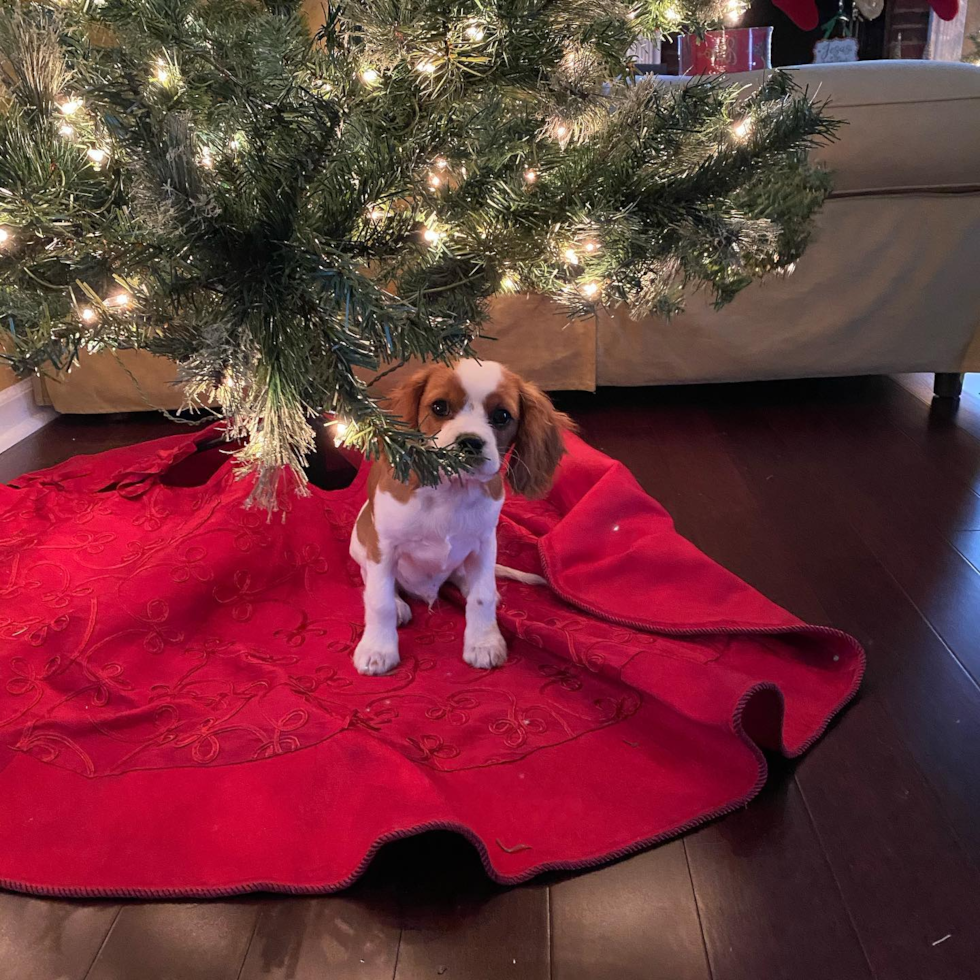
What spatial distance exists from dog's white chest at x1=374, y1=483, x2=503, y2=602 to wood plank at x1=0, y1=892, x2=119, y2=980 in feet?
2.20

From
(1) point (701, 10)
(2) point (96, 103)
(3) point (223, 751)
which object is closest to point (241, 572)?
(3) point (223, 751)

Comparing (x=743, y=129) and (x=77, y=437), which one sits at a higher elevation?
(x=743, y=129)

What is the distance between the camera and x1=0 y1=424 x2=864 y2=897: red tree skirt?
1138mm

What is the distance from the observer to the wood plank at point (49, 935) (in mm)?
990

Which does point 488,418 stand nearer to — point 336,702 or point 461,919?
point 336,702

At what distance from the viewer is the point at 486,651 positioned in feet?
4.94

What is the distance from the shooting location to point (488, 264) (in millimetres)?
1334

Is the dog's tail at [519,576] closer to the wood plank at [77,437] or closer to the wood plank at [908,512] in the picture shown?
the wood plank at [908,512]

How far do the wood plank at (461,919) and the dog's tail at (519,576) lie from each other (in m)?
0.69

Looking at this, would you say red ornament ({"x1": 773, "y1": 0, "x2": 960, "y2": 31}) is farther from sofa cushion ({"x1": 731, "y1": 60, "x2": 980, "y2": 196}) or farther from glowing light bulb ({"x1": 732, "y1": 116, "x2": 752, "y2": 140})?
sofa cushion ({"x1": 731, "y1": 60, "x2": 980, "y2": 196})

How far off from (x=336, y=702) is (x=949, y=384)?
243cm

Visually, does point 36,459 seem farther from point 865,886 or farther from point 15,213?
point 865,886

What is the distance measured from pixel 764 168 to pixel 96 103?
Result: 99 cm

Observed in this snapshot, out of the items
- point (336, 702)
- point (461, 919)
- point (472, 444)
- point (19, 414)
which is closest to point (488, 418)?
point (472, 444)
